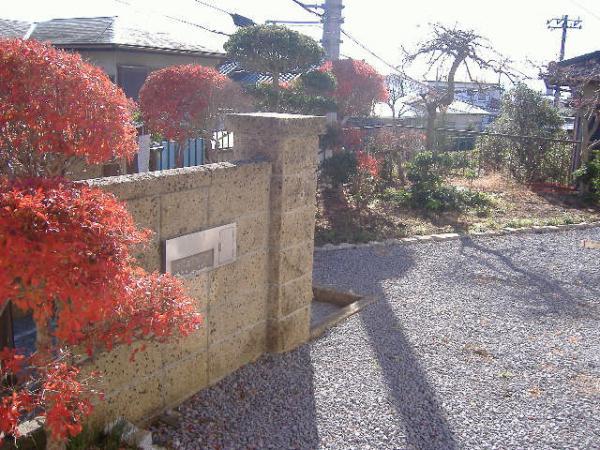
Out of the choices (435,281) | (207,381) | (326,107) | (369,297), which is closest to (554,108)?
(326,107)

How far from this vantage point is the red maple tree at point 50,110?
8.79 ft

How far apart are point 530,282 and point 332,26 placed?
9728 millimetres

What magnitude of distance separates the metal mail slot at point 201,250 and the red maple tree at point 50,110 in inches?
39.8

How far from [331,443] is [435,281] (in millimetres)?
3677

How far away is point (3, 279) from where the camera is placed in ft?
6.63

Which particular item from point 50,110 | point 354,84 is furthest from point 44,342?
point 354,84

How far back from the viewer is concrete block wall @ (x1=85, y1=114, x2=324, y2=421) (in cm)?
365

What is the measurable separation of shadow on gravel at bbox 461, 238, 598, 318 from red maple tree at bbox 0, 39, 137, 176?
191 inches

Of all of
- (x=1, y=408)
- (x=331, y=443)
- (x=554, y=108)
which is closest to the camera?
(x=1, y=408)

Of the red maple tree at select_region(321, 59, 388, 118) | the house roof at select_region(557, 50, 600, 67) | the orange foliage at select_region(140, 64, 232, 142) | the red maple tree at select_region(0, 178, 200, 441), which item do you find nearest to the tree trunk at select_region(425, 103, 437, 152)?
the red maple tree at select_region(321, 59, 388, 118)

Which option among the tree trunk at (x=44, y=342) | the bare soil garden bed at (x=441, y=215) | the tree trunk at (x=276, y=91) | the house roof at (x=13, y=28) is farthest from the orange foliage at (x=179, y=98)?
the house roof at (x=13, y=28)

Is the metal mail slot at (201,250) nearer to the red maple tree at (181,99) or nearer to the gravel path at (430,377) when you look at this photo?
the gravel path at (430,377)

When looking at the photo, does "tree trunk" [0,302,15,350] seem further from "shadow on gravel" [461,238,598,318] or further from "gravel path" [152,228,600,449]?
"shadow on gravel" [461,238,598,318]

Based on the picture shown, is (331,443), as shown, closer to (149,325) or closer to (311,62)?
(149,325)
